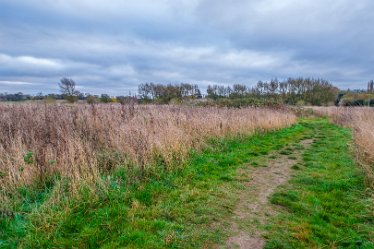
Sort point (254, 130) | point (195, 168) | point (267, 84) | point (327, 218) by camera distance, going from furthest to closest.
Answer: point (267, 84) < point (254, 130) < point (195, 168) < point (327, 218)

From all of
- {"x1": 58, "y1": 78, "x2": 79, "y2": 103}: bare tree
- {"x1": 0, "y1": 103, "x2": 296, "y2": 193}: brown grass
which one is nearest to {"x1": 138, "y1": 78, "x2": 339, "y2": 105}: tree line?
{"x1": 58, "y1": 78, "x2": 79, "y2": 103}: bare tree

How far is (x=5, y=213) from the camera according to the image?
3885mm

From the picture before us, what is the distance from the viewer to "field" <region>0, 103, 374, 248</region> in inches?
145

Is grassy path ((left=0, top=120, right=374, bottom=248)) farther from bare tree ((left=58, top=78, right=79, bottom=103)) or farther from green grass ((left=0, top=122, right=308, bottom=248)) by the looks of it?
bare tree ((left=58, top=78, right=79, bottom=103))

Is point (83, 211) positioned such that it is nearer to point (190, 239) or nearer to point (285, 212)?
point (190, 239)

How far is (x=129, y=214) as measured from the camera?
4.15 m

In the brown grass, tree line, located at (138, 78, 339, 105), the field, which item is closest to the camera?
the field

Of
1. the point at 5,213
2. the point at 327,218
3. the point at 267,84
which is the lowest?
the point at 327,218

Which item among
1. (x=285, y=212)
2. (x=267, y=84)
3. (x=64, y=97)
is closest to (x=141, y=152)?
(x=285, y=212)

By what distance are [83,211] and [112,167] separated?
172 centimetres

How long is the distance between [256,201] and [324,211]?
45.5 inches

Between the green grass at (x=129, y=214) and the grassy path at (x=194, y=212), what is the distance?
1 centimetres

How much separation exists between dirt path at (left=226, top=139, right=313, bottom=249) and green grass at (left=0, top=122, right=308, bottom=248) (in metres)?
0.19

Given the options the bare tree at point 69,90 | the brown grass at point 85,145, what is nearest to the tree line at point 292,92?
the bare tree at point 69,90
